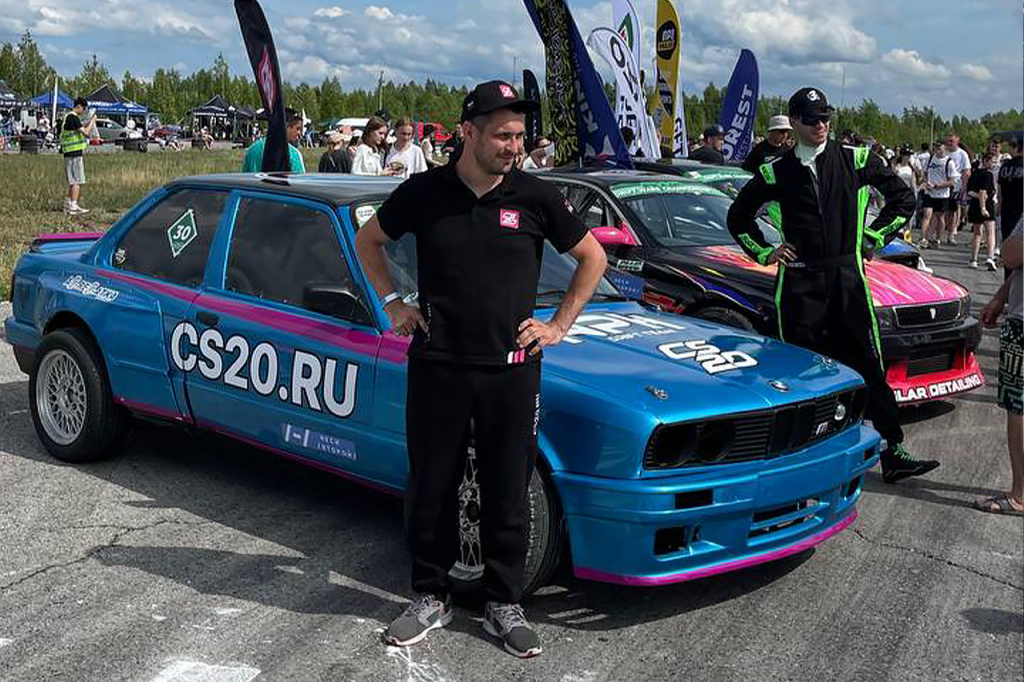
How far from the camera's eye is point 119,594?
4.32 metres

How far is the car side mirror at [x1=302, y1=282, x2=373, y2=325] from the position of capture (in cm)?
461

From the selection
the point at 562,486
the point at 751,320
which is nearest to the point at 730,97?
the point at 751,320

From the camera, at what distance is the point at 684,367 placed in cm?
432

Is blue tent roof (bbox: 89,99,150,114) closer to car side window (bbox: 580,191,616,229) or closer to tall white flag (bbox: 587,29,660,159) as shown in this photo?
tall white flag (bbox: 587,29,660,159)

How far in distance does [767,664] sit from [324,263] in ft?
8.17

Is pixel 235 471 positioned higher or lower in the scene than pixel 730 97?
lower

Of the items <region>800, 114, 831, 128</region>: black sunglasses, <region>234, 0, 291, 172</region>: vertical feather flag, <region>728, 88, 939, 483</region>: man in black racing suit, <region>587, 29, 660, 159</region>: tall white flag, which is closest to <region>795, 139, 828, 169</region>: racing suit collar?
<region>728, 88, 939, 483</region>: man in black racing suit

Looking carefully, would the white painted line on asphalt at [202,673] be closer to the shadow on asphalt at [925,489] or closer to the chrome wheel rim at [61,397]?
the chrome wheel rim at [61,397]

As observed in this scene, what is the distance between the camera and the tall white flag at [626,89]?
15102mm

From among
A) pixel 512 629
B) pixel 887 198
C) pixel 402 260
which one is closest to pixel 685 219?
pixel 887 198

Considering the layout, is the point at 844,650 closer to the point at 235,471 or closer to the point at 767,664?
the point at 767,664

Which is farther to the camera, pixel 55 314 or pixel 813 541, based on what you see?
pixel 55 314

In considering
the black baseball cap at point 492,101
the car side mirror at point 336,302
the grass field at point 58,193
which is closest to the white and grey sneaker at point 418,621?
the car side mirror at point 336,302

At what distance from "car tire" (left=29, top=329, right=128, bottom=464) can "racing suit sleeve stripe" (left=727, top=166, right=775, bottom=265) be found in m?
3.32
